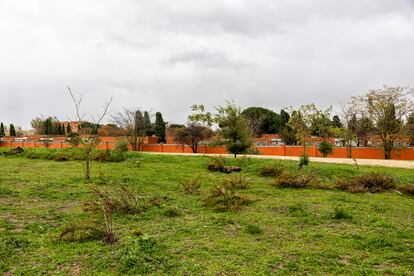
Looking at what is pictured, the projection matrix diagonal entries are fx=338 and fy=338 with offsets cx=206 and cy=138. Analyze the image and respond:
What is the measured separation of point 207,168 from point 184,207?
822cm

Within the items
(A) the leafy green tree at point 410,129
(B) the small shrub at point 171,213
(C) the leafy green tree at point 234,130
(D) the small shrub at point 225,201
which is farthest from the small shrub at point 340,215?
(A) the leafy green tree at point 410,129

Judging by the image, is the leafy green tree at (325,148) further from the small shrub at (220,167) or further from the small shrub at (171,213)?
the small shrub at (171,213)

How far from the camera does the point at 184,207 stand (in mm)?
7883

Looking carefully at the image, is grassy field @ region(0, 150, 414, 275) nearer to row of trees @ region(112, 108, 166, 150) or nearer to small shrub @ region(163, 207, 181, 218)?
small shrub @ region(163, 207, 181, 218)

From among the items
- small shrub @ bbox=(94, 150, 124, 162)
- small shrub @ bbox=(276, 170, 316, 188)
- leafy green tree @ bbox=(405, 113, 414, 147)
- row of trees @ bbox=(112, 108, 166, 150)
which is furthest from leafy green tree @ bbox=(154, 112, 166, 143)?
small shrub @ bbox=(276, 170, 316, 188)

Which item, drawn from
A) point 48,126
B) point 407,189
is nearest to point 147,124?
point 48,126

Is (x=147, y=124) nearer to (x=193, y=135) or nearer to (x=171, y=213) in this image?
(x=193, y=135)

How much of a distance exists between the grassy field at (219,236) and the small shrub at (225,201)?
0.69 ft

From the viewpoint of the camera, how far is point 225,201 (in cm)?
778

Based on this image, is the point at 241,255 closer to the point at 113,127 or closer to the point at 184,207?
the point at 184,207

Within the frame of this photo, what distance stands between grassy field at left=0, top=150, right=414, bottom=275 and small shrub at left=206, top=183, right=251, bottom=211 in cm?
21

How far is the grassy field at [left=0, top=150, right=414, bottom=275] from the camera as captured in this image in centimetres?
429

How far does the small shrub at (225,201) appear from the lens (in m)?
7.59

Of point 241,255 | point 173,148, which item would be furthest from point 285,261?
point 173,148
